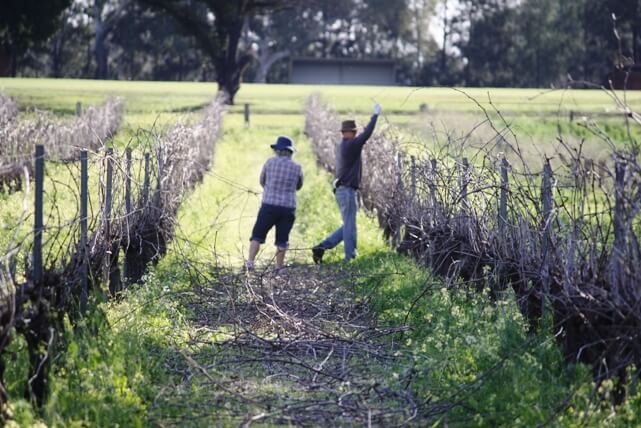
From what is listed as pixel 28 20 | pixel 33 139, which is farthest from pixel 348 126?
pixel 28 20

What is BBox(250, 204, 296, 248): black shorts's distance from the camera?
12141mm

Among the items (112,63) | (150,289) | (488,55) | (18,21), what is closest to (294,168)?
(150,289)

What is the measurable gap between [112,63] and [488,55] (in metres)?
25.9

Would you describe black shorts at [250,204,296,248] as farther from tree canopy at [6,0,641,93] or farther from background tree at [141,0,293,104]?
tree canopy at [6,0,641,93]

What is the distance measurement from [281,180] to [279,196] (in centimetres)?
17

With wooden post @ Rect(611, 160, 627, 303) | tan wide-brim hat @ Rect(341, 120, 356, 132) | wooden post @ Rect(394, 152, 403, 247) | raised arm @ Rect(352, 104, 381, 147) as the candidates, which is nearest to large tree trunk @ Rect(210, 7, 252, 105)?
wooden post @ Rect(394, 152, 403, 247)

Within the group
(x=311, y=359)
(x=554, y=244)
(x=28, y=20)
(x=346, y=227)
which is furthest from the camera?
(x=28, y=20)

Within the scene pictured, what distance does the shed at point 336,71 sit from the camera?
262 ft

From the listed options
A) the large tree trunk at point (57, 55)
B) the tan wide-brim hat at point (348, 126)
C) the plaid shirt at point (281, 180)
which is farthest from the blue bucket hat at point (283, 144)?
the large tree trunk at point (57, 55)

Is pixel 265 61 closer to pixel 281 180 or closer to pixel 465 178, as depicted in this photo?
pixel 281 180

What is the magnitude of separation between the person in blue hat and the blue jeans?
0.94 m

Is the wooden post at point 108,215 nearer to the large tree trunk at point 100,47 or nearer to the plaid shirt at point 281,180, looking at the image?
the plaid shirt at point 281,180

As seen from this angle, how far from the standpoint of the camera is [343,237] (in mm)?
13031

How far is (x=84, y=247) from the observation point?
26.1 feet
